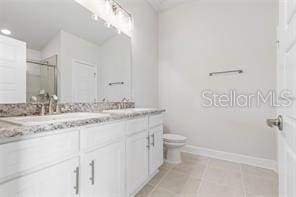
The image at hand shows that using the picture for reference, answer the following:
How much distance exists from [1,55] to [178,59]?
2.48 m

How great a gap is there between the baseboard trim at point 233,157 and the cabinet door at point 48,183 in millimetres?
2250

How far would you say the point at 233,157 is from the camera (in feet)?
8.20

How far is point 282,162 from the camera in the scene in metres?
0.86

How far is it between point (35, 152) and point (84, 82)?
41.7 inches

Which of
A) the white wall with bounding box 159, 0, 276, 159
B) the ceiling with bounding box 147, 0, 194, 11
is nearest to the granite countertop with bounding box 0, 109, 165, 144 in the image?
the white wall with bounding box 159, 0, 276, 159

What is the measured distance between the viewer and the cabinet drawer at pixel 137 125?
1456 millimetres

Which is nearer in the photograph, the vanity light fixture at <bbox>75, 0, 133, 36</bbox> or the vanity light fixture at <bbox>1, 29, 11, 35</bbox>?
the vanity light fixture at <bbox>1, 29, 11, 35</bbox>

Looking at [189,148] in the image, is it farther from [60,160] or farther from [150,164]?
[60,160]

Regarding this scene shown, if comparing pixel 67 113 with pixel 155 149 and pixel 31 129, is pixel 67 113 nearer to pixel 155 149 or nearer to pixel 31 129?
pixel 31 129

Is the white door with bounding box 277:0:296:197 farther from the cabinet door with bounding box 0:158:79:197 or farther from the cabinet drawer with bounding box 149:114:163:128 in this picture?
the cabinet drawer with bounding box 149:114:163:128

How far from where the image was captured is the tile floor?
166 centimetres

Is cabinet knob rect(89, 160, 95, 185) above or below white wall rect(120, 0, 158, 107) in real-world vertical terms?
below

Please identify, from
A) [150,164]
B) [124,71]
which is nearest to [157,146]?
[150,164]

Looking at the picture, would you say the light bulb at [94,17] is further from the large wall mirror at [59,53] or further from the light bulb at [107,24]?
the light bulb at [107,24]
